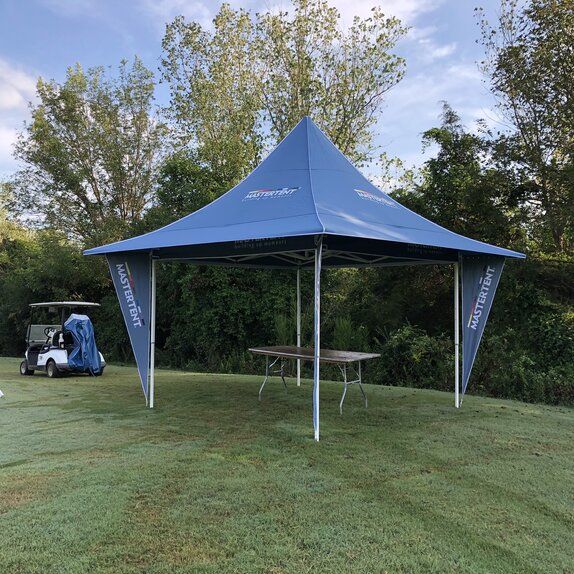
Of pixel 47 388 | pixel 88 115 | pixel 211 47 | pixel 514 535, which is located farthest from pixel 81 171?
pixel 514 535

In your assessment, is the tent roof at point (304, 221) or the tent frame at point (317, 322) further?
the tent roof at point (304, 221)

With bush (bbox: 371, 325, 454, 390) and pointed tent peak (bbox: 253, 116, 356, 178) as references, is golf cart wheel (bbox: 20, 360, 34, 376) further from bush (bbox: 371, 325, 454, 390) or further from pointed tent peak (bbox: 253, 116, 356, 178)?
bush (bbox: 371, 325, 454, 390)

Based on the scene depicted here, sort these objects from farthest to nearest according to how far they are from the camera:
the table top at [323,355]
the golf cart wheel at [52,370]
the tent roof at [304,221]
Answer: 1. the golf cart wheel at [52,370]
2. the table top at [323,355]
3. the tent roof at [304,221]

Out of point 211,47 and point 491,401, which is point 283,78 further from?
point 491,401

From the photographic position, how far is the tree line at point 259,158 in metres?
9.41

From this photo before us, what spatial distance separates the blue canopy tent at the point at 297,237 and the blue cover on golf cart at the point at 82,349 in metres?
3.78

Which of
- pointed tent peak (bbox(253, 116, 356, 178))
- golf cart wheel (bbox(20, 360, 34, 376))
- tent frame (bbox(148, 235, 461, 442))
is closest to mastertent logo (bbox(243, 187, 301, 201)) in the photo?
pointed tent peak (bbox(253, 116, 356, 178))

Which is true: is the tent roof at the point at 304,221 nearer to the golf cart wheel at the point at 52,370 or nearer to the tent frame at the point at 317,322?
the tent frame at the point at 317,322

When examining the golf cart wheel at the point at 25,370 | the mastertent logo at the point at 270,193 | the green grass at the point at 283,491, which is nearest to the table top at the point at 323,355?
the green grass at the point at 283,491

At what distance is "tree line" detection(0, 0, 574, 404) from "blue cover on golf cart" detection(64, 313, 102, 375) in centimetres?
336

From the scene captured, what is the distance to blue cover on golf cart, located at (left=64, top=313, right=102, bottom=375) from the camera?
32.3 feet

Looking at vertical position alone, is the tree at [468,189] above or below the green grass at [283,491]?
above

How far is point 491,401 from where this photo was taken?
7332mm

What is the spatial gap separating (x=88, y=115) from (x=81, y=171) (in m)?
2.54
